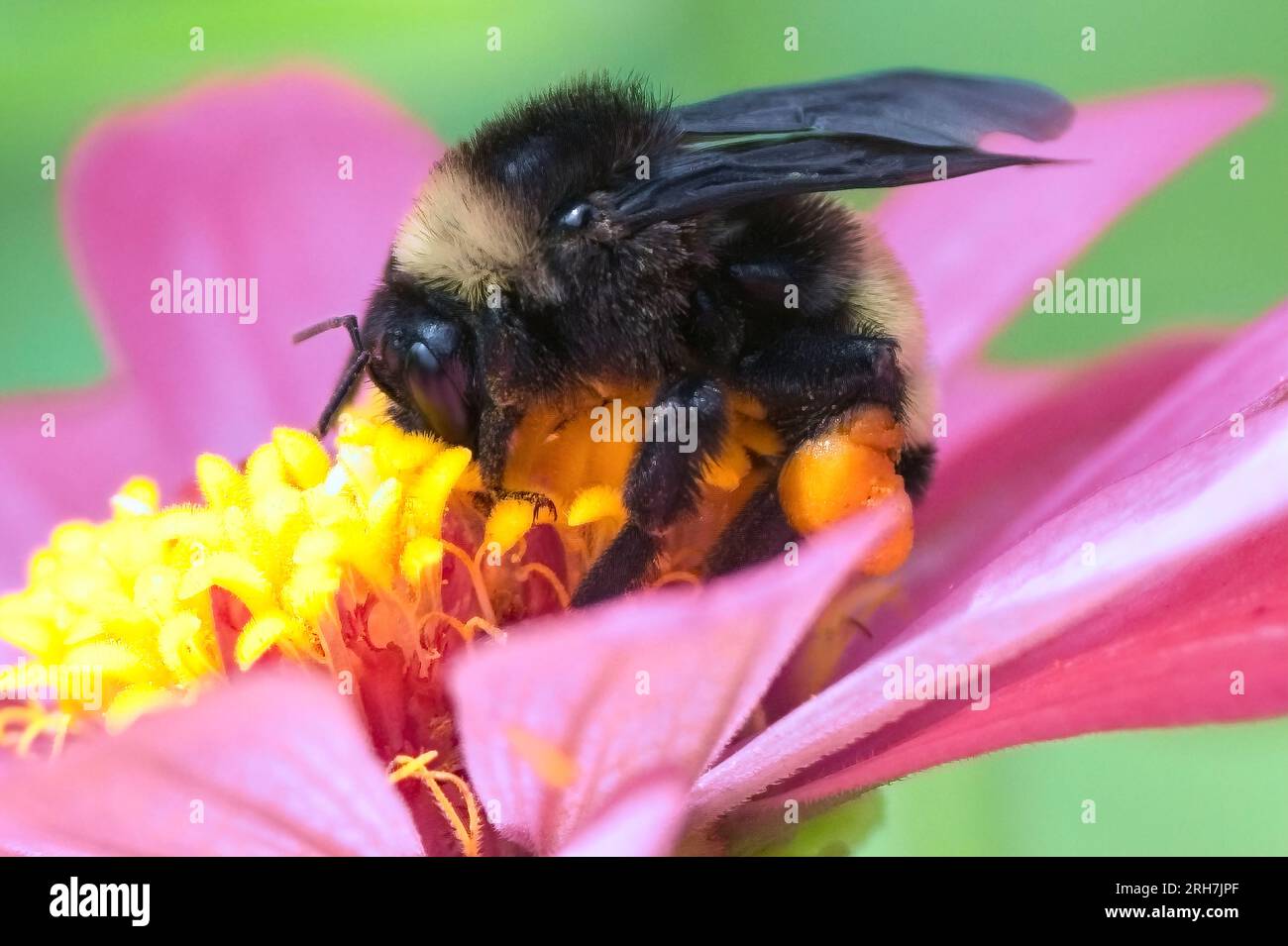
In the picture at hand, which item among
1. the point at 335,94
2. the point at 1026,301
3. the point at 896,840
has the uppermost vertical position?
the point at 335,94

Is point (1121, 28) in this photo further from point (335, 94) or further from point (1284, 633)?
point (1284, 633)

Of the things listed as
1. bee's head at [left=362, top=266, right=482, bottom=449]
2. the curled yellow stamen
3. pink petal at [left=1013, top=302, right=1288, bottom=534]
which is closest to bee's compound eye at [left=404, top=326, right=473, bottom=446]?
bee's head at [left=362, top=266, right=482, bottom=449]

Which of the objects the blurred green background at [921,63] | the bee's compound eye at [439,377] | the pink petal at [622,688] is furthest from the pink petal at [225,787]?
the blurred green background at [921,63]

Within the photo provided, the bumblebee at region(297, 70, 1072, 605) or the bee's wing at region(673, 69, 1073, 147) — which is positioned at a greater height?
the bee's wing at region(673, 69, 1073, 147)

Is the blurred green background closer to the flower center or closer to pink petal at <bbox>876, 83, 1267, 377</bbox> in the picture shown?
pink petal at <bbox>876, 83, 1267, 377</bbox>

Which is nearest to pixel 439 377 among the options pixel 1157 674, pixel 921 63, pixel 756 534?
pixel 756 534
